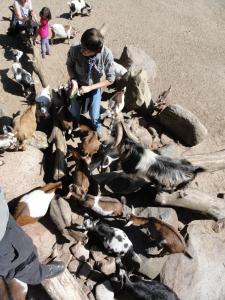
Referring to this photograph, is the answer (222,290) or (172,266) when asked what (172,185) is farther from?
(222,290)

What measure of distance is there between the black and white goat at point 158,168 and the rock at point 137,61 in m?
3.36

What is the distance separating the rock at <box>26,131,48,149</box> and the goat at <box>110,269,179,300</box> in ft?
8.35

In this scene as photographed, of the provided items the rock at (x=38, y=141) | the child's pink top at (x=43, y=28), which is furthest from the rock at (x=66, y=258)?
the child's pink top at (x=43, y=28)

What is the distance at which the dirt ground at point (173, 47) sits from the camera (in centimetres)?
927

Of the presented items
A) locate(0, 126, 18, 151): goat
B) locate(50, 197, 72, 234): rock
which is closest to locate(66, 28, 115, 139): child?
locate(0, 126, 18, 151): goat

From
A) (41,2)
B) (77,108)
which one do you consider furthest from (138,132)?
(41,2)

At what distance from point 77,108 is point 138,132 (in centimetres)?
134

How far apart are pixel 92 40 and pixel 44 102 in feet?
6.62

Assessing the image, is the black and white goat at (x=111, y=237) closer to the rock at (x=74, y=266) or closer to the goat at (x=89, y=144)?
the rock at (x=74, y=266)

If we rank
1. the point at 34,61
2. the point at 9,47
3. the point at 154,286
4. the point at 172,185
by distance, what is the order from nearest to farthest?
1. the point at 154,286
2. the point at 172,185
3. the point at 34,61
4. the point at 9,47

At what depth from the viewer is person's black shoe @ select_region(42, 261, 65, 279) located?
575 centimetres

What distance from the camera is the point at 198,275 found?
265 inches

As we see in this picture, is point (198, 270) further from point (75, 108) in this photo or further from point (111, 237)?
point (75, 108)

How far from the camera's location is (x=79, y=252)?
21.2 feet
